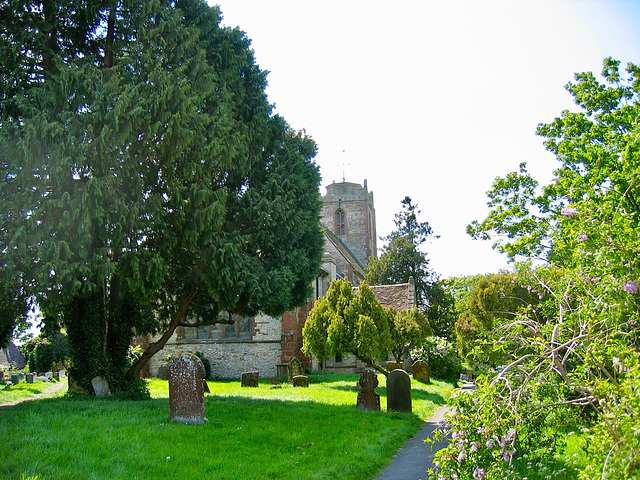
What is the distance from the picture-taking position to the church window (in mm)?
26031

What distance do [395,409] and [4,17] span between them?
42.9 ft

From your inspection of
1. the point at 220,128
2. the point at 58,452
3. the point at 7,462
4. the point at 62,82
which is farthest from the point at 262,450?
the point at 62,82

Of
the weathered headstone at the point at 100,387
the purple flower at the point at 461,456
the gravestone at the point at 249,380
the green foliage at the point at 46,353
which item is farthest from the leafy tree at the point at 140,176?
the green foliage at the point at 46,353

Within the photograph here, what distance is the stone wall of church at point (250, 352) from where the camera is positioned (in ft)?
83.4

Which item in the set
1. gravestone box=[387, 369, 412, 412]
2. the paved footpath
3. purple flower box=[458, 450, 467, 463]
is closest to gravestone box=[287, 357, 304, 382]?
gravestone box=[387, 369, 412, 412]

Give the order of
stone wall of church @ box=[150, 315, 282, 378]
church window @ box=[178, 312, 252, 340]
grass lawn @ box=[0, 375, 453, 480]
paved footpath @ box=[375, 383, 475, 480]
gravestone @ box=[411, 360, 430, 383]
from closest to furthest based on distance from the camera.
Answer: grass lawn @ box=[0, 375, 453, 480] → paved footpath @ box=[375, 383, 475, 480] → gravestone @ box=[411, 360, 430, 383] → stone wall of church @ box=[150, 315, 282, 378] → church window @ box=[178, 312, 252, 340]

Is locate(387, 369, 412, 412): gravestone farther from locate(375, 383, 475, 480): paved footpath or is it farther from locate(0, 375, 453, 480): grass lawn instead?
locate(375, 383, 475, 480): paved footpath

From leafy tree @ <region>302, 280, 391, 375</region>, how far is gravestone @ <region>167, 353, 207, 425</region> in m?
10.1

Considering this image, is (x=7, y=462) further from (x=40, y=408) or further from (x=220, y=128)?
(x=220, y=128)

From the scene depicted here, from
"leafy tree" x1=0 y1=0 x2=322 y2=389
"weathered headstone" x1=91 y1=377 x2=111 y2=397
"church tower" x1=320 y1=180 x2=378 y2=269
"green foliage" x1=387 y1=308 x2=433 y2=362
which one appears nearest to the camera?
"leafy tree" x1=0 y1=0 x2=322 y2=389

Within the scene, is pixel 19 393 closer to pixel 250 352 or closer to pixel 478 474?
pixel 250 352

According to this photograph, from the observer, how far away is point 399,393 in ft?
43.9

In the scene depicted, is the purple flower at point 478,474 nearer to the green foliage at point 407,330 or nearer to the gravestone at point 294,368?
the gravestone at point 294,368

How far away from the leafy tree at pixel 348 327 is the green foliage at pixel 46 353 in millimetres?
19888
